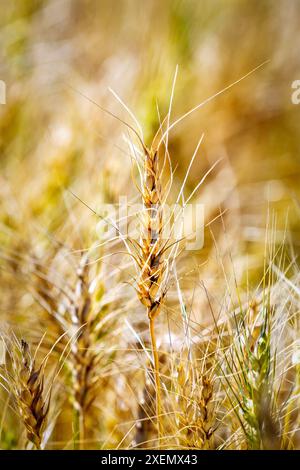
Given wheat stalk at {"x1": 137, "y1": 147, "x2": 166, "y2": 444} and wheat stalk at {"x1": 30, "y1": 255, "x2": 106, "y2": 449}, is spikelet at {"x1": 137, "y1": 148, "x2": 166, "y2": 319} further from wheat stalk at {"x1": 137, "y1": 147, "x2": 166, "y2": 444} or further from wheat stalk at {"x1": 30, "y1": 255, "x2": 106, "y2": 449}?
wheat stalk at {"x1": 30, "y1": 255, "x2": 106, "y2": 449}

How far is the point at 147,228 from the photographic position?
43 centimetres

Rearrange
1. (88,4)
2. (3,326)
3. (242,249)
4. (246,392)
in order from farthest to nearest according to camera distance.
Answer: (88,4) < (242,249) < (3,326) < (246,392)

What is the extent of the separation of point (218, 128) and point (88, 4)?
0.39 m

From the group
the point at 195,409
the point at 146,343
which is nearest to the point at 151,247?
the point at 195,409

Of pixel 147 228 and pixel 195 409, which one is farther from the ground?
pixel 147 228

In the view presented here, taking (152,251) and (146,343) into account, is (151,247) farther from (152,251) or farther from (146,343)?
(146,343)

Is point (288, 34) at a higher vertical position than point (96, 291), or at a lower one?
higher

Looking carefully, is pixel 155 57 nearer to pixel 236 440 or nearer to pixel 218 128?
pixel 218 128

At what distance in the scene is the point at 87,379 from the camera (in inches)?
21.9

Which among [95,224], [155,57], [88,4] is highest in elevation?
[88,4]

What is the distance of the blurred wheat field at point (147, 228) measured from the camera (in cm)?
46

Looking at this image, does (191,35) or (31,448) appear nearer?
(31,448)

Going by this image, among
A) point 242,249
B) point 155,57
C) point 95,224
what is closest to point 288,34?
point 155,57

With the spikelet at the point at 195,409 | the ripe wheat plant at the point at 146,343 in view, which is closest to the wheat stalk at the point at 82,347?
the ripe wheat plant at the point at 146,343
